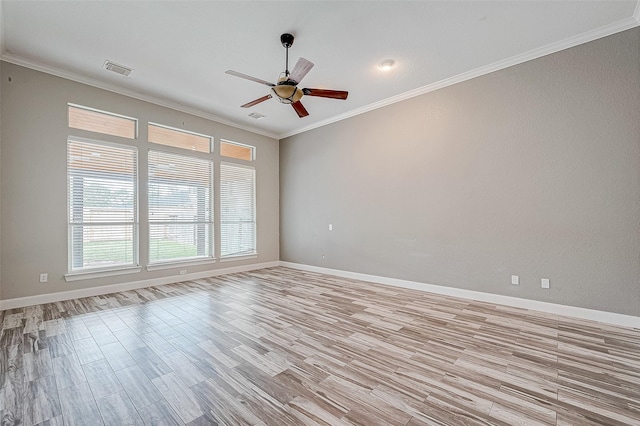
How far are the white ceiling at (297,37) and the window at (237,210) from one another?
85.0 inches

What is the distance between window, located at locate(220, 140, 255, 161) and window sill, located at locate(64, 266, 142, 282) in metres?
2.91

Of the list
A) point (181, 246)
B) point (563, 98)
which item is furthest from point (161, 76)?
point (563, 98)

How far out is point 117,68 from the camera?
12.9 ft

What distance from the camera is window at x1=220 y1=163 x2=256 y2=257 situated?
607 centimetres

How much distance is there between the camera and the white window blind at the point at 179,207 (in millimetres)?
5016

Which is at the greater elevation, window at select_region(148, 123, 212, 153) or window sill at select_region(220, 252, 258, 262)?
window at select_region(148, 123, 212, 153)

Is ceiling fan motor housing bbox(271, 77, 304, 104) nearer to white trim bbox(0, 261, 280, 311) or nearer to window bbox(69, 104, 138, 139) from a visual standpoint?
window bbox(69, 104, 138, 139)

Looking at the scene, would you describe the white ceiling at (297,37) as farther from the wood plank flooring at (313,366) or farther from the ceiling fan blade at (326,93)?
the wood plank flooring at (313,366)

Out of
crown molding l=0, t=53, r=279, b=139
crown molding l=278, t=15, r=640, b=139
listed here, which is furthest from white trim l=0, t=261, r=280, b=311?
crown molding l=278, t=15, r=640, b=139

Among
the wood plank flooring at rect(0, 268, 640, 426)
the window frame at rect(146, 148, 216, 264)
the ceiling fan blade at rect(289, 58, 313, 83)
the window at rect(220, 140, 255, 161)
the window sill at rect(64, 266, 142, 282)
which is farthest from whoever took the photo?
the window at rect(220, 140, 255, 161)

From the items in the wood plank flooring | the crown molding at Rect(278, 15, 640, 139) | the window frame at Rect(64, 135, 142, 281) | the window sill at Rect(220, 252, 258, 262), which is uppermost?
the crown molding at Rect(278, 15, 640, 139)

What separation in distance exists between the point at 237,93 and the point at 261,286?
3.46 meters

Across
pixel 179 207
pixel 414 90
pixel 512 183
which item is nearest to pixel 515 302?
pixel 512 183

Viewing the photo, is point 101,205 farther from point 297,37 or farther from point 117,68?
point 297,37
